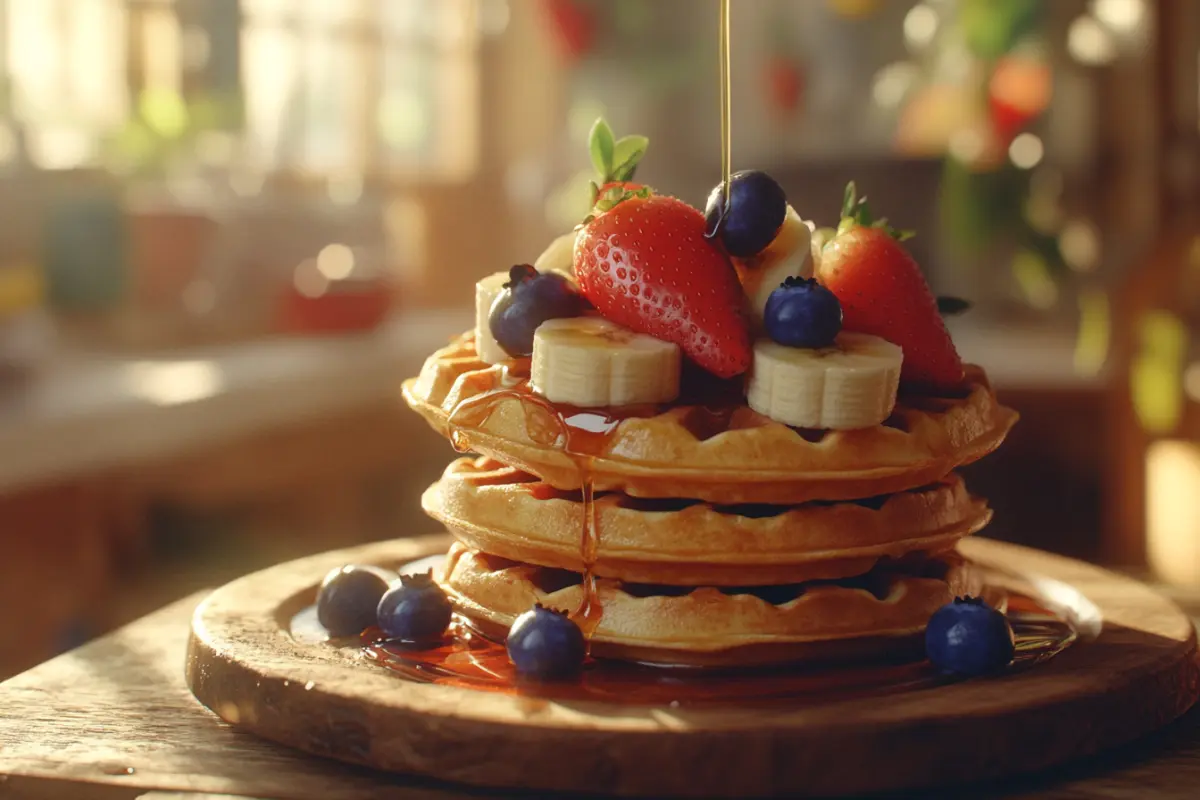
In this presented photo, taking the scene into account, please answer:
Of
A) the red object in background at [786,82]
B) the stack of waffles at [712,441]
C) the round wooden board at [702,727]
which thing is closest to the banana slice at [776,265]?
the stack of waffles at [712,441]

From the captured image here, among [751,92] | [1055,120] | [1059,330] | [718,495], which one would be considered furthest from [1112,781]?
[751,92]

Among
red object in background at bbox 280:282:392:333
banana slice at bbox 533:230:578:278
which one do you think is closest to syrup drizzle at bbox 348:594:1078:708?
banana slice at bbox 533:230:578:278

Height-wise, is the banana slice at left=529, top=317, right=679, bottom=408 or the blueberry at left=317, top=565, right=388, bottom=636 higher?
the banana slice at left=529, top=317, right=679, bottom=408

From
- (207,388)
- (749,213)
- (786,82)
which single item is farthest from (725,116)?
(786,82)

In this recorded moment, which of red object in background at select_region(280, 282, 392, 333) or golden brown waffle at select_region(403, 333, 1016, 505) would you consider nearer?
golden brown waffle at select_region(403, 333, 1016, 505)

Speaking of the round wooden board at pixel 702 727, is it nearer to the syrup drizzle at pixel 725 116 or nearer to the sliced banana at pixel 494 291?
the sliced banana at pixel 494 291

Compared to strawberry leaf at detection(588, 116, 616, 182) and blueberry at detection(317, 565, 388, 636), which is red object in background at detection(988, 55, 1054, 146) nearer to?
strawberry leaf at detection(588, 116, 616, 182)

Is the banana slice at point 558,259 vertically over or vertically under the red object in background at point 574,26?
under
